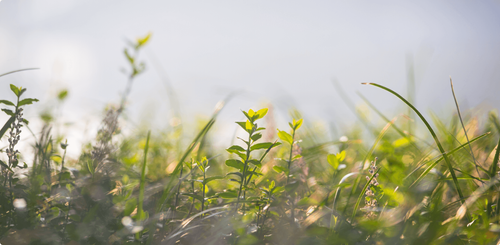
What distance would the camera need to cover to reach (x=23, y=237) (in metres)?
0.88

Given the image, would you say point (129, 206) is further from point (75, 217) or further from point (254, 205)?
point (254, 205)

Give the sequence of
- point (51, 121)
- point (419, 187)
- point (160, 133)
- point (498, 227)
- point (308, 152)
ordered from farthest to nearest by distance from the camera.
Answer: point (160, 133)
point (51, 121)
point (308, 152)
point (419, 187)
point (498, 227)

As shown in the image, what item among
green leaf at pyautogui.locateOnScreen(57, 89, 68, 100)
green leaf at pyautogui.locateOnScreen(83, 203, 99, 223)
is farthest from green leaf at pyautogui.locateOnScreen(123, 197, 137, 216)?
green leaf at pyautogui.locateOnScreen(57, 89, 68, 100)

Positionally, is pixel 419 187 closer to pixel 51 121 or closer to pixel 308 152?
pixel 308 152

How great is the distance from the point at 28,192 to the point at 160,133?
1110 millimetres


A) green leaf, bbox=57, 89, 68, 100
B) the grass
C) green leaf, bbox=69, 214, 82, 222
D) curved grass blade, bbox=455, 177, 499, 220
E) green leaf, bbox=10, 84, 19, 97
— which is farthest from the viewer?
green leaf, bbox=57, 89, 68, 100

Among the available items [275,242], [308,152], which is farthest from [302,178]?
[275,242]

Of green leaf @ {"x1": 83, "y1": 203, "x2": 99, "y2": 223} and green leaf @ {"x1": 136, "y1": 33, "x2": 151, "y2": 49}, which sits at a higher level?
green leaf @ {"x1": 136, "y1": 33, "x2": 151, "y2": 49}

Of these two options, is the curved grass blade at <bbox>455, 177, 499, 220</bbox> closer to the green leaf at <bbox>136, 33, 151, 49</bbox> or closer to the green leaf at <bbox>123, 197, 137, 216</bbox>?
the green leaf at <bbox>123, 197, 137, 216</bbox>

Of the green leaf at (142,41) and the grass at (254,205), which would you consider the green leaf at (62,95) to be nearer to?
the grass at (254,205)

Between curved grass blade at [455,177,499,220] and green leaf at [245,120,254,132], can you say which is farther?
green leaf at [245,120,254,132]

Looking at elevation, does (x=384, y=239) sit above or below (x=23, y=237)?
below

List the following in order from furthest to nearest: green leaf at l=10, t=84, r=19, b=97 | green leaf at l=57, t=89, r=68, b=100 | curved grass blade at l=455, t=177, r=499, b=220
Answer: green leaf at l=57, t=89, r=68, b=100 < green leaf at l=10, t=84, r=19, b=97 < curved grass blade at l=455, t=177, r=499, b=220

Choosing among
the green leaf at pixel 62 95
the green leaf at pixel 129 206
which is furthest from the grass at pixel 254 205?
the green leaf at pixel 62 95
